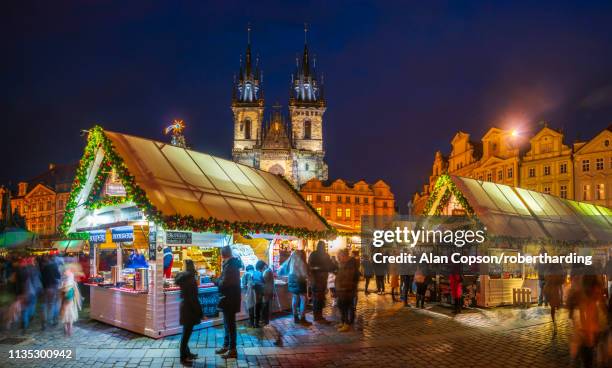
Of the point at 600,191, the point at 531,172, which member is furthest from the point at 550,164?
the point at 600,191

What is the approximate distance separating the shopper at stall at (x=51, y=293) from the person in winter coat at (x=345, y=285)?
6792 mm

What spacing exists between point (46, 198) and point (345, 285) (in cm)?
7894

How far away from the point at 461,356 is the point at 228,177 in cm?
790

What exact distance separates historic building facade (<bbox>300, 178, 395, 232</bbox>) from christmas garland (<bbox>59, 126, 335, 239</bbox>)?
57312mm

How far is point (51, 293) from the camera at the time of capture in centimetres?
1186

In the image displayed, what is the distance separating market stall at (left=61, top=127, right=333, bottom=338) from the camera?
10.1 meters

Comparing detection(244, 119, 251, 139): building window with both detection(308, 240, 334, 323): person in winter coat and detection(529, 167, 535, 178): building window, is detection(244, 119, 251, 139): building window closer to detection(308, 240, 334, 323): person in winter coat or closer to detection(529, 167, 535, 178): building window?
detection(529, 167, 535, 178): building window

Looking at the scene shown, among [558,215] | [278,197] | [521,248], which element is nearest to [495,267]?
[521,248]

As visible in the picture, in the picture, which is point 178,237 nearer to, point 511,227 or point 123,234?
point 123,234

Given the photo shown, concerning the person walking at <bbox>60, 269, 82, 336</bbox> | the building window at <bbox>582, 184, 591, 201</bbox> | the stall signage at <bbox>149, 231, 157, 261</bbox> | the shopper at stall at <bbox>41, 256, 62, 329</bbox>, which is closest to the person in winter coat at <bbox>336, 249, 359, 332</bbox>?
the stall signage at <bbox>149, 231, 157, 261</bbox>

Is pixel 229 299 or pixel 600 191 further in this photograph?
pixel 600 191

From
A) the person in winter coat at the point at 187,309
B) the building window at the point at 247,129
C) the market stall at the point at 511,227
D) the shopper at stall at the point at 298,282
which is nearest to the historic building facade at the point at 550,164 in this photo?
the market stall at the point at 511,227

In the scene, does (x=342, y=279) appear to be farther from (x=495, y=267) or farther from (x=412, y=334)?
(x=495, y=267)

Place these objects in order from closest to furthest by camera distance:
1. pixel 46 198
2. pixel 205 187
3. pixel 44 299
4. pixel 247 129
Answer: pixel 44 299
pixel 205 187
pixel 46 198
pixel 247 129
